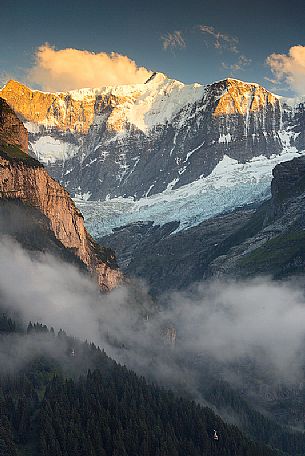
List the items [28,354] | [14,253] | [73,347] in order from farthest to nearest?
[14,253], [73,347], [28,354]

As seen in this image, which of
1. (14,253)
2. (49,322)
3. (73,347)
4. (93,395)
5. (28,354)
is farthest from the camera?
(14,253)

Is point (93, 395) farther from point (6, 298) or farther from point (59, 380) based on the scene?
point (6, 298)

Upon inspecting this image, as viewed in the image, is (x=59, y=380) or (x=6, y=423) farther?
(x=59, y=380)

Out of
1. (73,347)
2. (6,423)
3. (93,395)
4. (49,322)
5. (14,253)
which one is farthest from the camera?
(14,253)

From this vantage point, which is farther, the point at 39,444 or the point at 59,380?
the point at 59,380

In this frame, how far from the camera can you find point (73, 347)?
6639 inches

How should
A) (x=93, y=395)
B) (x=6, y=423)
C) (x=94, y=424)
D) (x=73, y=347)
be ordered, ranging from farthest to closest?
1. (x=73, y=347)
2. (x=93, y=395)
3. (x=94, y=424)
4. (x=6, y=423)

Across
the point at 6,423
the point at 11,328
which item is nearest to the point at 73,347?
the point at 11,328

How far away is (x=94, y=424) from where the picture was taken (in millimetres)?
130250

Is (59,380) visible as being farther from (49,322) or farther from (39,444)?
(49,322)

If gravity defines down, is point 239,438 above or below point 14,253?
below

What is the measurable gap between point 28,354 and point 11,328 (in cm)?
948

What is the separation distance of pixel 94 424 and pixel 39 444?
14.1 meters

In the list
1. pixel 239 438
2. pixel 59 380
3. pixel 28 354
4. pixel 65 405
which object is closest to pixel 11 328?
pixel 28 354
